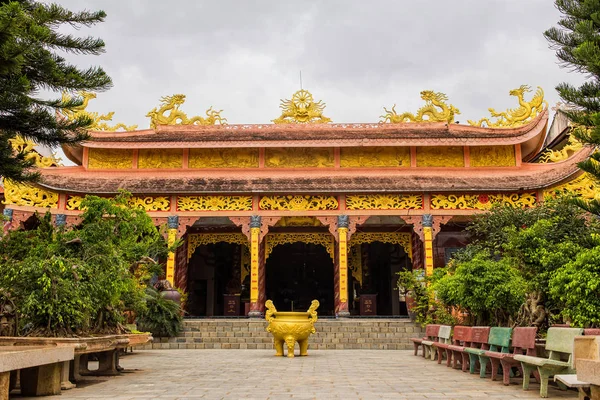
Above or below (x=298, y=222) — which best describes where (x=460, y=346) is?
below

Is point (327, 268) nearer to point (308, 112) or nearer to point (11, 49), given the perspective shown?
point (308, 112)

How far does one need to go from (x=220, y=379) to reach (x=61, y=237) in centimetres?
296

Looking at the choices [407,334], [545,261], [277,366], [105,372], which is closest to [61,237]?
[105,372]

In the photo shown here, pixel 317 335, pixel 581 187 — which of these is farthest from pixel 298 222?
pixel 581 187

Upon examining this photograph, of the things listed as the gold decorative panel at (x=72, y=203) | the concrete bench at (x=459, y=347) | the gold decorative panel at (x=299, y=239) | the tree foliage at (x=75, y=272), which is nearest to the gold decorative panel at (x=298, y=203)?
the gold decorative panel at (x=299, y=239)

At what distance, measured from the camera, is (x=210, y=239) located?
18672 mm

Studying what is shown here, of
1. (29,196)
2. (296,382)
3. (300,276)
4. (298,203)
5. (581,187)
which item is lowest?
(296,382)

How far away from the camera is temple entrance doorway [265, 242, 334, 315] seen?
2081 centimetres

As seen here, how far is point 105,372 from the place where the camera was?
7309 millimetres

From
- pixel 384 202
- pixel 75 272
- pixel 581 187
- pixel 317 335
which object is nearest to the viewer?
pixel 75 272

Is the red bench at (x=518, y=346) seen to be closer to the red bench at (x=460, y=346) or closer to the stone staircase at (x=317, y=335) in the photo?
the red bench at (x=460, y=346)

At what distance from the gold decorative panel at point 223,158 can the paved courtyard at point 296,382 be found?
9.19m

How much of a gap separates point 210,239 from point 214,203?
2710mm

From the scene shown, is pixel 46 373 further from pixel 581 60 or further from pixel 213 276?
pixel 213 276
